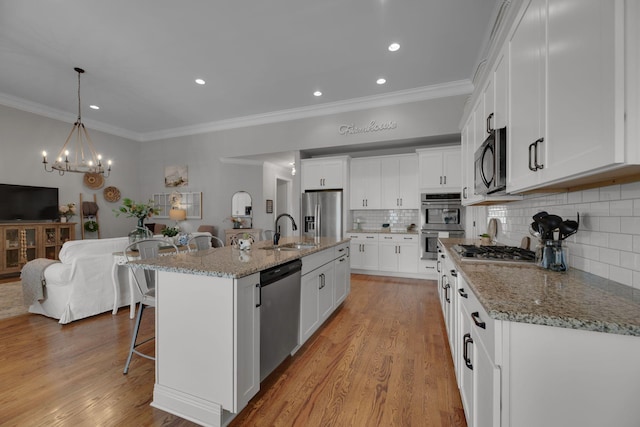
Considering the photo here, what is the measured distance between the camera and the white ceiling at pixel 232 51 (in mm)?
2803

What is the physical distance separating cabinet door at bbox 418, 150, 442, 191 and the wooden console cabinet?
23.1ft

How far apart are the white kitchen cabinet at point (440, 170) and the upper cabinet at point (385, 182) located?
27 cm

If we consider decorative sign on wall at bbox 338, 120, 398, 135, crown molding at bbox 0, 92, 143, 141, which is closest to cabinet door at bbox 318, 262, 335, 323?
decorative sign on wall at bbox 338, 120, 398, 135

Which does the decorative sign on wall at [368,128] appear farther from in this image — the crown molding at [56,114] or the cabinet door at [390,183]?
the crown molding at [56,114]

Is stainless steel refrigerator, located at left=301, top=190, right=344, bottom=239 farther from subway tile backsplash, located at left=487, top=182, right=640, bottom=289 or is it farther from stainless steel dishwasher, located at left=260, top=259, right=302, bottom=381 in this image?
subway tile backsplash, located at left=487, top=182, right=640, bottom=289

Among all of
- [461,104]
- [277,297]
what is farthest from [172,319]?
[461,104]

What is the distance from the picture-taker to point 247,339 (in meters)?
1.56

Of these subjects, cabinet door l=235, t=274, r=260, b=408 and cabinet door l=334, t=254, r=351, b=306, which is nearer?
cabinet door l=235, t=274, r=260, b=408

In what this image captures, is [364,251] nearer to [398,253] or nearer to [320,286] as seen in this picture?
[398,253]

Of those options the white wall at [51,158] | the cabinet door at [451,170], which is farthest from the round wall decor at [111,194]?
the cabinet door at [451,170]

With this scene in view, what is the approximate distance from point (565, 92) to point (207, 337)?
6.55 ft

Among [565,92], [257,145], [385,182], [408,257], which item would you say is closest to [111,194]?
[257,145]

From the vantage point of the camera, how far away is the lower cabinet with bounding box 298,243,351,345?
89.8 inches

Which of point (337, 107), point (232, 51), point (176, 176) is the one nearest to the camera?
point (232, 51)
